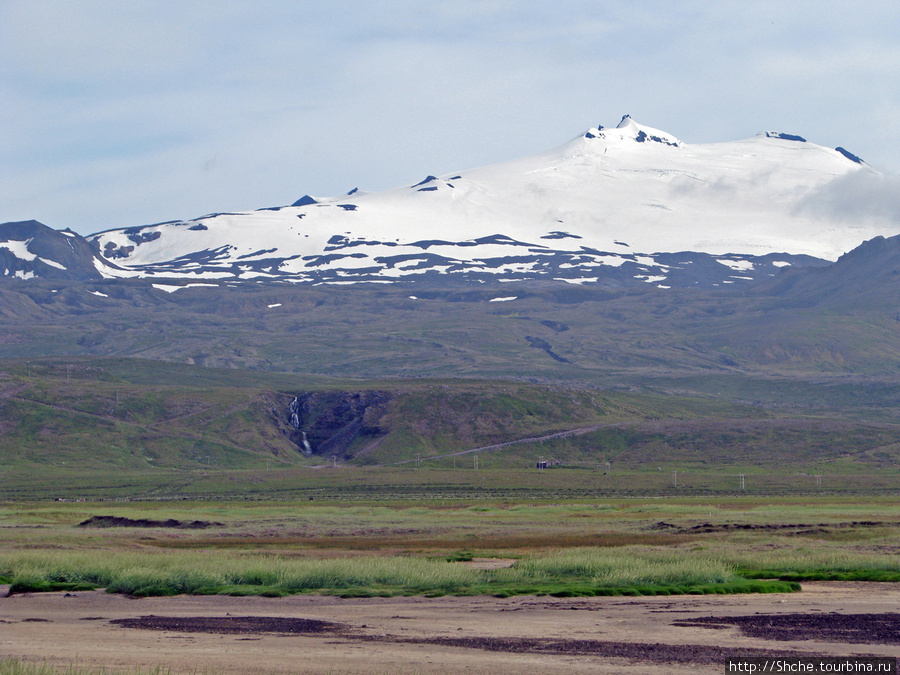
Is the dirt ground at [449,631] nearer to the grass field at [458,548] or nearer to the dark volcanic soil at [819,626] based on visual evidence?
the dark volcanic soil at [819,626]

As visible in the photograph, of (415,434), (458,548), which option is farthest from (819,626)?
(415,434)

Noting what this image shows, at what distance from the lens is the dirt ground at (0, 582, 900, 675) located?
2373 cm

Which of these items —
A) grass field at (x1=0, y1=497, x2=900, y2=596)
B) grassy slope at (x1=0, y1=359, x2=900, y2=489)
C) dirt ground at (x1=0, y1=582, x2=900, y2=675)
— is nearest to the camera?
dirt ground at (x1=0, y1=582, x2=900, y2=675)

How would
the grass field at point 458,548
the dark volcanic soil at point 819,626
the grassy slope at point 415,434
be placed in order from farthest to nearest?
1. the grassy slope at point 415,434
2. the grass field at point 458,548
3. the dark volcanic soil at point 819,626

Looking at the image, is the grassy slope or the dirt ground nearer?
the dirt ground

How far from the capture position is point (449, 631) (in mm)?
27688

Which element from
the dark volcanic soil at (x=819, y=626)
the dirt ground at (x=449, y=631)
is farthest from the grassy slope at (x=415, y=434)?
the dark volcanic soil at (x=819, y=626)

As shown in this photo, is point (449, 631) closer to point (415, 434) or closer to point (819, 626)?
point (819, 626)

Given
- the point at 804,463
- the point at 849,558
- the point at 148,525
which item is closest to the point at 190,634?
the point at 849,558

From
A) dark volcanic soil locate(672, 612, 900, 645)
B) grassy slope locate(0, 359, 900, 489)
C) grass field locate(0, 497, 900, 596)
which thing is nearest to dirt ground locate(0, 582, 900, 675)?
dark volcanic soil locate(672, 612, 900, 645)

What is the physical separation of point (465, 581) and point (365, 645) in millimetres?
11194

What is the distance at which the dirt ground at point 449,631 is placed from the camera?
23734 mm

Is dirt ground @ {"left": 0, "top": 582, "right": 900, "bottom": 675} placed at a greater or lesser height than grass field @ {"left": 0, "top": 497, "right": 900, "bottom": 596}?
greater

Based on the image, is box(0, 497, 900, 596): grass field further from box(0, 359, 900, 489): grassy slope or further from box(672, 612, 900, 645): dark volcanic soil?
box(0, 359, 900, 489): grassy slope
